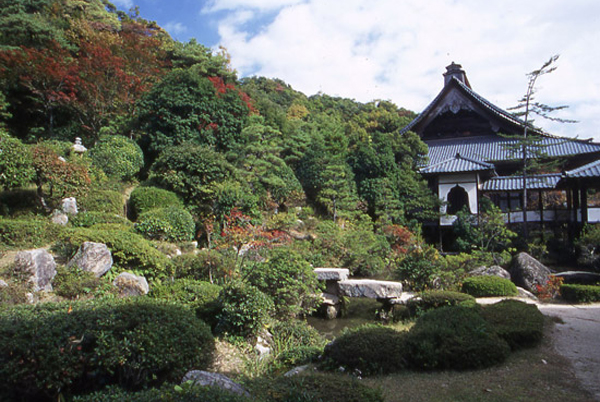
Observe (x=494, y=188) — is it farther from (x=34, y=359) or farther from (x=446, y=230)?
(x=34, y=359)

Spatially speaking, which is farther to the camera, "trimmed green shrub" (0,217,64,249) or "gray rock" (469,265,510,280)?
"gray rock" (469,265,510,280)

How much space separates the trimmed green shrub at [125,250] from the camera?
719 cm

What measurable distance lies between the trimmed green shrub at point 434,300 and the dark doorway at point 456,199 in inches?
422

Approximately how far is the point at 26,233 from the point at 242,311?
5022mm

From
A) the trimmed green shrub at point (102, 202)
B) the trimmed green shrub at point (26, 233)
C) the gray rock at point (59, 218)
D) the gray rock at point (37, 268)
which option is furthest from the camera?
the trimmed green shrub at point (102, 202)

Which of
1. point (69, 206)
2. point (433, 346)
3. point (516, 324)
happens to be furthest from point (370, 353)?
point (69, 206)

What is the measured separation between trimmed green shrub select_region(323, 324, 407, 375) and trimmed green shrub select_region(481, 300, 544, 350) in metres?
1.60

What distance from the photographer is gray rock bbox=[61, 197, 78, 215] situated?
895 centimetres

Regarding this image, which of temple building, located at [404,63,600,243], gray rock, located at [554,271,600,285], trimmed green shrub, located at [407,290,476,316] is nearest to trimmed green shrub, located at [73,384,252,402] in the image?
trimmed green shrub, located at [407,290,476,316]

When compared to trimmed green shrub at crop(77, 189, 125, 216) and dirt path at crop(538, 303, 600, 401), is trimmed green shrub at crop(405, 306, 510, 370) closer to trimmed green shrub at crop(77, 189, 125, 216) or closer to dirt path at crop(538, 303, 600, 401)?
dirt path at crop(538, 303, 600, 401)

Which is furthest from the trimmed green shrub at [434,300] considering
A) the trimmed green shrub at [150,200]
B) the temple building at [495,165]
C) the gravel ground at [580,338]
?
the temple building at [495,165]

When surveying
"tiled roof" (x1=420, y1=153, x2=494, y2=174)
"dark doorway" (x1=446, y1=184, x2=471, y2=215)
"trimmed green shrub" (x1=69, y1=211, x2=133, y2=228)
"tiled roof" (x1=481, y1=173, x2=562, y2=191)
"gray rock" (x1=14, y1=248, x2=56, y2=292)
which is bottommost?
"gray rock" (x1=14, y1=248, x2=56, y2=292)

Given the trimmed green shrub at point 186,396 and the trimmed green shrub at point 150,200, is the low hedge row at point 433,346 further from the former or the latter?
the trimmed green shrub at point 150,200

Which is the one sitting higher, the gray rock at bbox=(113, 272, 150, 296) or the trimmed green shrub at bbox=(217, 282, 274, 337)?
the gray rock at bbox=(113, 272, 150, 296)
